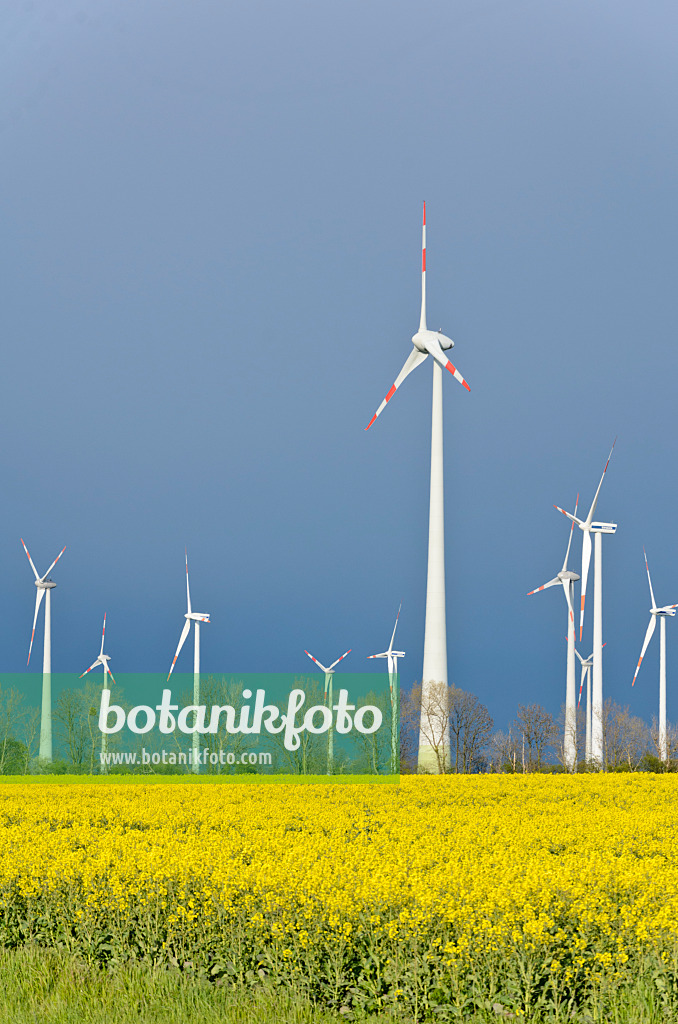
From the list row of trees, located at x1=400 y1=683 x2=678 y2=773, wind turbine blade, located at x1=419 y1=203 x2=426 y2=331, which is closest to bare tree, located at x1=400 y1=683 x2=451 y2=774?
row of trees, located at x1=400 y1=683 x2=678 y2=773

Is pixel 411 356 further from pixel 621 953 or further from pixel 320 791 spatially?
pixel 621 953

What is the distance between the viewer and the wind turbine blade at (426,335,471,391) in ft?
156

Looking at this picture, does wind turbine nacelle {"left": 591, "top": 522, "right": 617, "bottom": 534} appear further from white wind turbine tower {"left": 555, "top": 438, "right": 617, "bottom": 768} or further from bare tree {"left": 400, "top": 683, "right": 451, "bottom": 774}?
bare tree {"left": 400, "top": 683, "right": 451, "bottom": 774}

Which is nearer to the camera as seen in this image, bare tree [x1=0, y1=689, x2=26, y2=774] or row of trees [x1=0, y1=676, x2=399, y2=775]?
row of trees [x1=0, y1=676, x2=399, y2=775]

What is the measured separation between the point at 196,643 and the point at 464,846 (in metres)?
48.4

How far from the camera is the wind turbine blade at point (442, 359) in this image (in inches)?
1876

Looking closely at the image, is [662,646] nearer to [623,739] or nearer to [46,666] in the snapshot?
[623,739]

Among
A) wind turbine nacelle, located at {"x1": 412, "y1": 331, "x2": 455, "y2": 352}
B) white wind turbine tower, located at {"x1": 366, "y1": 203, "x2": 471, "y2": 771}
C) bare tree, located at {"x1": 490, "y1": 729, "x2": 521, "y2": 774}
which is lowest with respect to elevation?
bare tree, located at {"x1": 490, "y1": 729, "x2": 521, "y2": 774}

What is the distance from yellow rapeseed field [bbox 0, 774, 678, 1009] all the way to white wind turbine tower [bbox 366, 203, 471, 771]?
26263mm

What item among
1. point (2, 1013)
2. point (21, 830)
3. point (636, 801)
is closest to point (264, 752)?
point (636, 801)

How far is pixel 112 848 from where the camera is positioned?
42.3ft

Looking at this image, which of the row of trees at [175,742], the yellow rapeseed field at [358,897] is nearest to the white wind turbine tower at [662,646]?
the row of trees at [175,742]

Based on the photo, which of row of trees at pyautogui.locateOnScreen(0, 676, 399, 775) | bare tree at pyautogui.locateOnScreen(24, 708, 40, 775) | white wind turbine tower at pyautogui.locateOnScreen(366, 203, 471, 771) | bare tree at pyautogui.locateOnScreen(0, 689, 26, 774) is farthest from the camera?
bare tree at pyautogui.locateOnScreen(0, 689, 26, 774)

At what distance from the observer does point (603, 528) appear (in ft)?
201
